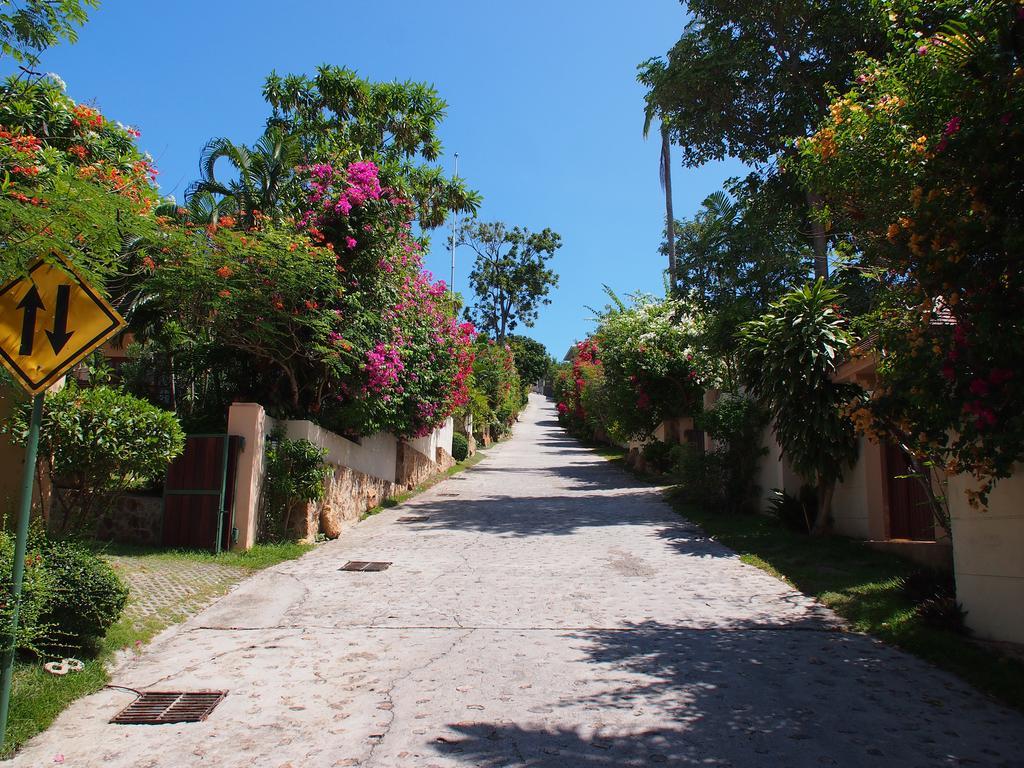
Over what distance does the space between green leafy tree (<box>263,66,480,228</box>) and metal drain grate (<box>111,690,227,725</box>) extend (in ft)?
44.0

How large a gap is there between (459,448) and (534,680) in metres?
24.2

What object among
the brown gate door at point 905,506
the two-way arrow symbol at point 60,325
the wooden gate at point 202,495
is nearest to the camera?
the two-way arrow symbol at point 60,325

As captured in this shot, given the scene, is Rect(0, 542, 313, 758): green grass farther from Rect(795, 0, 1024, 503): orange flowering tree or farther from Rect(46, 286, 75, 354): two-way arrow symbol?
Rect(795, 0, 1024, 503): orange flowering tree

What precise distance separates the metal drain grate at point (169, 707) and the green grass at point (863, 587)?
5.68 metres

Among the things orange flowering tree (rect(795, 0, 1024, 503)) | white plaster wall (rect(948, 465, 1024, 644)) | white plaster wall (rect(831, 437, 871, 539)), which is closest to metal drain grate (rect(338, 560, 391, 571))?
orange flowering tree (rect(795, 0, 1024, 503))

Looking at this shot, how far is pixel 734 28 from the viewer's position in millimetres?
15656

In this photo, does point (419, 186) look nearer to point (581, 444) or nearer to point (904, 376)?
point (904, 376)

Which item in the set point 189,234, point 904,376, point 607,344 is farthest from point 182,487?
point 607,344

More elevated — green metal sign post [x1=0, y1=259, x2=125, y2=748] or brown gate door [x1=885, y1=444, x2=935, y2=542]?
green metal sign post [x1=0, y1=259, x2=125, y2=748]

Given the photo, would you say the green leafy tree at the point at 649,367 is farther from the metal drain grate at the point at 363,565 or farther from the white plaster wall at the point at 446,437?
the metal drain grate at the point at 363,565

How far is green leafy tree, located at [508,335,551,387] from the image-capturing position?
60281 mm

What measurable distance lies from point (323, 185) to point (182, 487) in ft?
18.4

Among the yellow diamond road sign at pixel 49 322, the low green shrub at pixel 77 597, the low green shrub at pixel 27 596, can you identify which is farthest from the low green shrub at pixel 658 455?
the yellow diamond road sign at pixel 49 322

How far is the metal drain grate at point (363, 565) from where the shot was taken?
1013 cm
